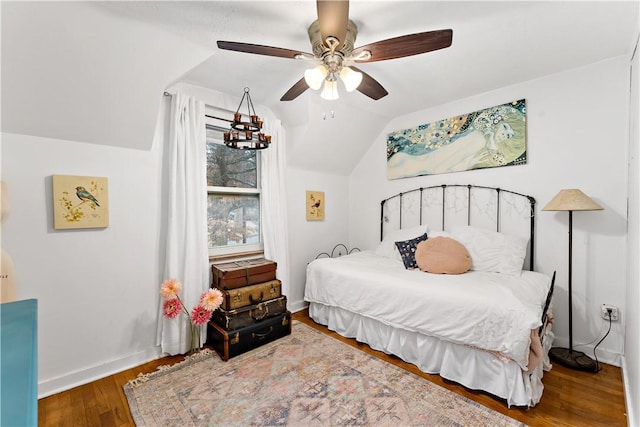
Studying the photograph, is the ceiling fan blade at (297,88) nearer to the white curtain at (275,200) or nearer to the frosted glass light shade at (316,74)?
the frosted glass light shade at (316,74)

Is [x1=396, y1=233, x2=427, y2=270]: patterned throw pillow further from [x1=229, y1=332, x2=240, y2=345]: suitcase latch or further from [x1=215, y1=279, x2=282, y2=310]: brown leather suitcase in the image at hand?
[x1=229, y1=332, x2=240, y2=345]: suitcase latch

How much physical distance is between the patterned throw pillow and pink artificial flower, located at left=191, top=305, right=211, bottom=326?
1.85 meters

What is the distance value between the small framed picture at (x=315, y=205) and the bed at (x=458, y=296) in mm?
787

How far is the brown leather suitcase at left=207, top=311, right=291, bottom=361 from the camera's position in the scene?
90.2 inches

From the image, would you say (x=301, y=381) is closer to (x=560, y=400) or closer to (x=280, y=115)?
(x=560, y=400)

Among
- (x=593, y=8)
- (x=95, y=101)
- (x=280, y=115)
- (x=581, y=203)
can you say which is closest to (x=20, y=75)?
(x=95, y=101)

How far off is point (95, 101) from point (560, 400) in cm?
371

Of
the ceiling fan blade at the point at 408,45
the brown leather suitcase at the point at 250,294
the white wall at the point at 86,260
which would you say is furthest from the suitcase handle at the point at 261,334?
the ceiling fan blade at the point at 408,45

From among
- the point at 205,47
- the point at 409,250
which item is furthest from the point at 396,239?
the point at 205,47

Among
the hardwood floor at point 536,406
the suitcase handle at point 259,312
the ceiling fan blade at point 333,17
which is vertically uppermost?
the ceiling fan blade at point 333,17

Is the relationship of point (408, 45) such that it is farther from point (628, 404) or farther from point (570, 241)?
point (628, 404)

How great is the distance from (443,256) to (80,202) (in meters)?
2.94

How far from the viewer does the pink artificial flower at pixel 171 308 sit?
221cm

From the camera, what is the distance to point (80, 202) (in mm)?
2000
